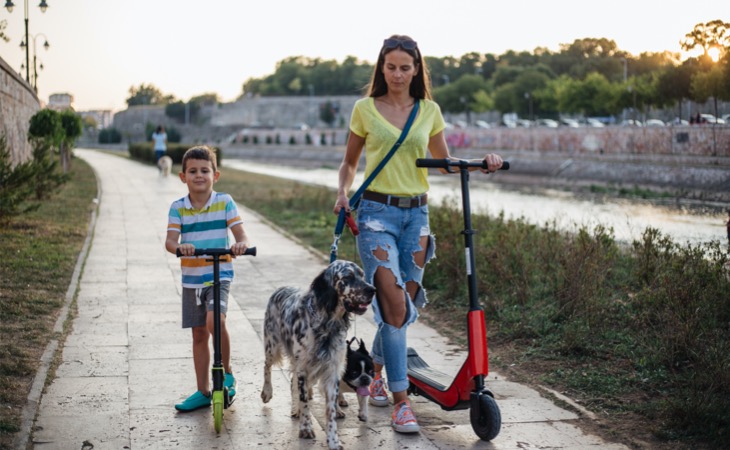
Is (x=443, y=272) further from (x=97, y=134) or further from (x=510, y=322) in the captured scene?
(x=97, y=134)

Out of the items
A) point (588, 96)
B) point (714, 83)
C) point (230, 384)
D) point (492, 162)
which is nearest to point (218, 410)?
point (230, 384)

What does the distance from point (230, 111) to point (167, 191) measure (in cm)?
14631

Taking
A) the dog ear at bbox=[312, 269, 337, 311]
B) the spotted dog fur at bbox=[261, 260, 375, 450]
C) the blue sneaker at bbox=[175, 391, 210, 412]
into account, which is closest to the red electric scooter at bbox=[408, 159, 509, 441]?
the spotted dog fur at bbox=[261, 260, 375, 450]

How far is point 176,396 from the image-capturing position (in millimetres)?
5676

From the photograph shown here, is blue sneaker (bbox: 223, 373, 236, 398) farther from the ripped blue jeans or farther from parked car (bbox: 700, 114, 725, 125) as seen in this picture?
parked car (bbox: 700, 114, 725, 125)

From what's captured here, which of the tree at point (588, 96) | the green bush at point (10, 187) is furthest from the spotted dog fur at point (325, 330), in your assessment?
the tree at point (588, 96)

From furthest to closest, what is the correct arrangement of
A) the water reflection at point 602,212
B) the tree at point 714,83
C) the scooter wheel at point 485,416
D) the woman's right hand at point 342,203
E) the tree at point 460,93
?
the tree at point 460,93 < the tree at point 714,83 < the water reflection at point 602,212 < the woman's right hand at point 342,203 < the scooter wheel at point 485,416

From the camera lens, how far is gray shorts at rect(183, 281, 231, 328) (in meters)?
5.34

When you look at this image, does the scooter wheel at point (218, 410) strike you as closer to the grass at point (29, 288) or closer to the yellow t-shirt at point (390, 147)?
the grass at point (29, 288)

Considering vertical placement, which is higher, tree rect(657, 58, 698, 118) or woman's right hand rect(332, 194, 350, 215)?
tree rect(657, 58, 698, 118)

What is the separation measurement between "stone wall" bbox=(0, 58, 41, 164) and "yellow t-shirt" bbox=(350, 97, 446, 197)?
534 inches

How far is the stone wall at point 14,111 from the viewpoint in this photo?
19.3m

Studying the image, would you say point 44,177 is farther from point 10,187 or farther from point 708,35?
point 708,35

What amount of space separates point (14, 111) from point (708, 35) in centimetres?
1622
